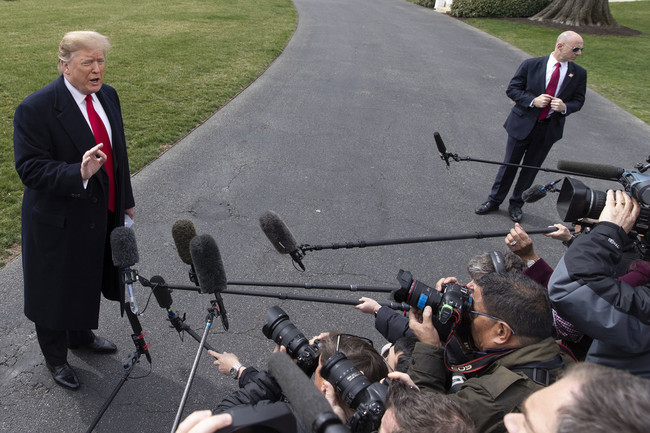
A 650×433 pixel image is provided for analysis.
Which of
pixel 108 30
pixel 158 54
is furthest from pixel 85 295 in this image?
pixel 108 30

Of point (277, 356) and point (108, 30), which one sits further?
point (108, 30)

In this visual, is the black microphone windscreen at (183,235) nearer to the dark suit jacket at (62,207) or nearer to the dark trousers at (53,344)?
the dark suit jacket at (62,207)

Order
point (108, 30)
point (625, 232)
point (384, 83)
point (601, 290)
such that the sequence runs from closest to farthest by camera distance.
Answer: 1. point (601, 290)
2. point (625, 232)
3. point (384, 83)
4. point (108, 30)

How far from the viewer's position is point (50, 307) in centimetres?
310

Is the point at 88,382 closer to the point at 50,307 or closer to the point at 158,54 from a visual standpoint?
the point at 50,307

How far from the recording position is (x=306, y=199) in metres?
6.05

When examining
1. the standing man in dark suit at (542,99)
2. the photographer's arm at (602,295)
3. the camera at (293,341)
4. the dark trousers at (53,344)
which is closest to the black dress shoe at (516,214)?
the standing man in dark suit at (542,99)

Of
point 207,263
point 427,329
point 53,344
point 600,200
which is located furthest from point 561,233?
point 53,344

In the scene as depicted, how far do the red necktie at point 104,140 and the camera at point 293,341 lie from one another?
1590mm

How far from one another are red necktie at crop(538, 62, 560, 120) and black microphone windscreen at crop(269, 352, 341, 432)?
5345 millimetres

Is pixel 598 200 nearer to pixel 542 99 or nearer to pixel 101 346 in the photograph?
pixel 542 99

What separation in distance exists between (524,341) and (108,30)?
1602 cm

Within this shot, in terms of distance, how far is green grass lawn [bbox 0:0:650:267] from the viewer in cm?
778

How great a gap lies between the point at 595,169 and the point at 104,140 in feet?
11.2
